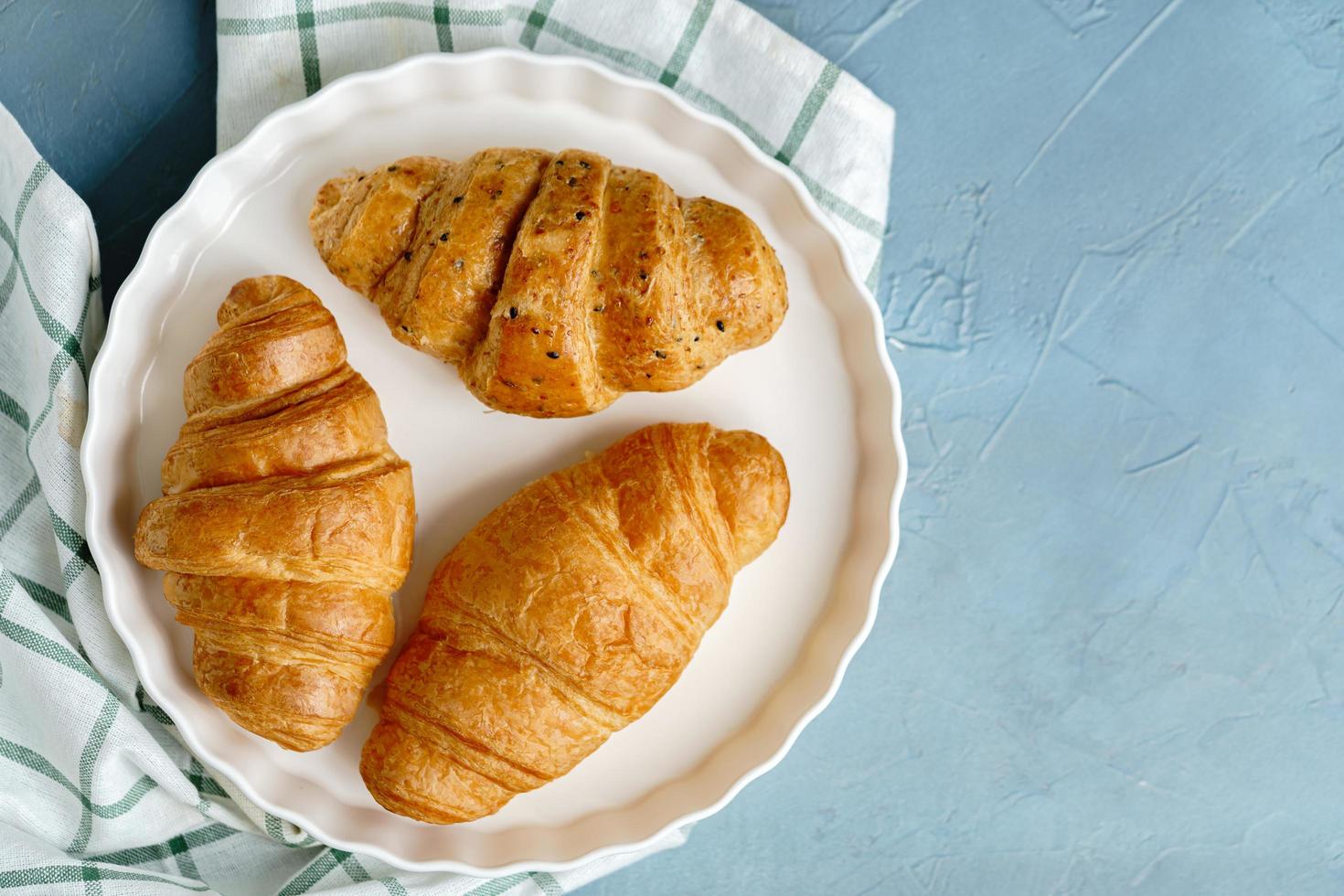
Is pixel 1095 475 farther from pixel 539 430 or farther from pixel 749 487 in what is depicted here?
pixel 539 430

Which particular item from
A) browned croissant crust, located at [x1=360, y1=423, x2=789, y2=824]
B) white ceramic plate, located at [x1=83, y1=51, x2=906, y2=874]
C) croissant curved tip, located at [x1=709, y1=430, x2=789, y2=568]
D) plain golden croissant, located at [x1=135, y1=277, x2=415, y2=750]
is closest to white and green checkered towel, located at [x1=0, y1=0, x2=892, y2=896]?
white ceramic plate, located at [x1=83, y1=51, x2=906, y2=874]

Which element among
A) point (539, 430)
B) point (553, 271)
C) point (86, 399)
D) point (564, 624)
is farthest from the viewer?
point (539, 430)

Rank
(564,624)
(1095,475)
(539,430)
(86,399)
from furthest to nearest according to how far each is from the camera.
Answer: (1095,475) < (539,430) < (86,399) < (564,624)

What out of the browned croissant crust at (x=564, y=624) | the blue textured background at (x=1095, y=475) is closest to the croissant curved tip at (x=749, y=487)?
the browned croissant crust at (x=564, y=624)

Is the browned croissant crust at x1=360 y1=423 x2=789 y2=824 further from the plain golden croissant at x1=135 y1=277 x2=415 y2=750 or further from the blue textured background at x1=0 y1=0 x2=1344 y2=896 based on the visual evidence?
the blue textured background at x1=0 y1=0 x2=1344 y2=896

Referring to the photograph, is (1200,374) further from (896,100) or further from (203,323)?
(203,323)

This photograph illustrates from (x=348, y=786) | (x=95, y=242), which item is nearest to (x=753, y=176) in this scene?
(x=95, y=242)

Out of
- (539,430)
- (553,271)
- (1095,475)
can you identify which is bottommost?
(1095,475)

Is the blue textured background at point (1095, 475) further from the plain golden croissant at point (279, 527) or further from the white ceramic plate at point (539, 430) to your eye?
the plain golden croissant at point (279, 527)

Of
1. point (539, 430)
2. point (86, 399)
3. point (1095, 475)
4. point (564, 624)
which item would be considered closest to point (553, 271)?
point (539, 430)
